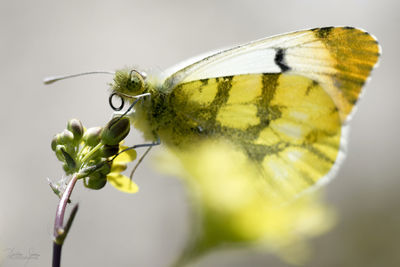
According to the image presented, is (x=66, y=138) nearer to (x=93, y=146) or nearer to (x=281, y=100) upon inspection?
(x=93, y=146)

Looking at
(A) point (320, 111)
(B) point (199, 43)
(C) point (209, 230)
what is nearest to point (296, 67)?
(A) point (320, 111)

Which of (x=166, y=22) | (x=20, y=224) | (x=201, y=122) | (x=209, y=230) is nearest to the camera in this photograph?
(x=201, y=122)

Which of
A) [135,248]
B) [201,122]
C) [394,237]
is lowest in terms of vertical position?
[394,237]

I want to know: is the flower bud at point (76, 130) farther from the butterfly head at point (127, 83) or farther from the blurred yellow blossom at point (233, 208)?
the blurred yellow blossom at point (233, 208)

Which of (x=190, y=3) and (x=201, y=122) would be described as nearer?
(x=201, y=122)

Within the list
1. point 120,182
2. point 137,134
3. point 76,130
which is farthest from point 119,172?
point 137,134

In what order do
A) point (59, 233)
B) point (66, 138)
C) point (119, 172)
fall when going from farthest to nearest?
point (119, 172) < point (66, 138) < point (59, 233)

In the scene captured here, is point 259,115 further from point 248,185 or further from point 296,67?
point 248,185

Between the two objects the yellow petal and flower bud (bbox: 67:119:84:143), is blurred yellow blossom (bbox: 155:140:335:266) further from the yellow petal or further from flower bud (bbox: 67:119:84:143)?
flower bud (bbox: 67:119:84:143)
